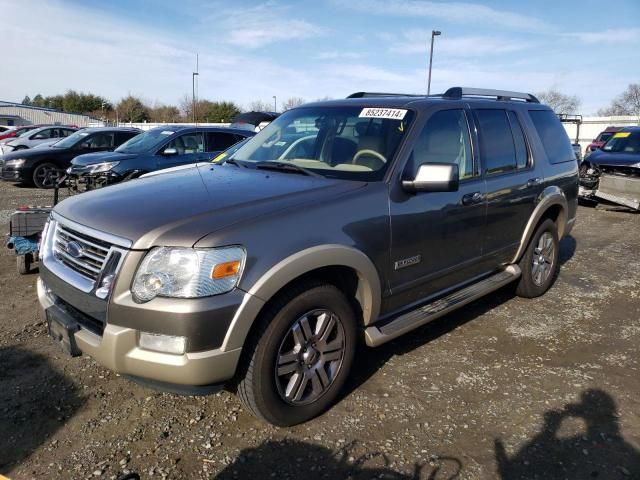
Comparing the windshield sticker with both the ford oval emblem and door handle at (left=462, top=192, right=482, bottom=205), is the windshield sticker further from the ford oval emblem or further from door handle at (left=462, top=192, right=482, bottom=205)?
the ford oval emblem

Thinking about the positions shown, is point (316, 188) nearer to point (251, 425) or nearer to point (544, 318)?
point (251, 425)

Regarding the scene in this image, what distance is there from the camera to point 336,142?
3.70 m

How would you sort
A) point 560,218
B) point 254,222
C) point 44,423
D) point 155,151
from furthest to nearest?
point 155,151 → point 560,218 → point 44,423 → point 254,222

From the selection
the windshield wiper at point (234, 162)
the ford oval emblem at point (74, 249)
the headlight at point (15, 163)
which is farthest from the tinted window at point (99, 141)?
the ford oval emblem at point (74, 249)

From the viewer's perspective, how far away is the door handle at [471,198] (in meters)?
3.76

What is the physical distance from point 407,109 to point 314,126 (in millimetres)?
761

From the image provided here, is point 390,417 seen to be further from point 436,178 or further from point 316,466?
point 436,178

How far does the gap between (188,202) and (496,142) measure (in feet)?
8.92

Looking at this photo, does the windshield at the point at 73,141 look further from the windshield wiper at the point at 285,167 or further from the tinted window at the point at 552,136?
the tinted window at the point at 552,136

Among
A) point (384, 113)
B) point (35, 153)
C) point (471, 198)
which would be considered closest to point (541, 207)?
point (471, 198)

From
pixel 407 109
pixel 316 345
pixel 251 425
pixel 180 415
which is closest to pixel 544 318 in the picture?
pixel 407 109

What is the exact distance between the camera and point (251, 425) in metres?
2.95

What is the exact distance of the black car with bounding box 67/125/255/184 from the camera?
9188 mm

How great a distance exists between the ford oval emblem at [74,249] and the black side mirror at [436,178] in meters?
1.99
